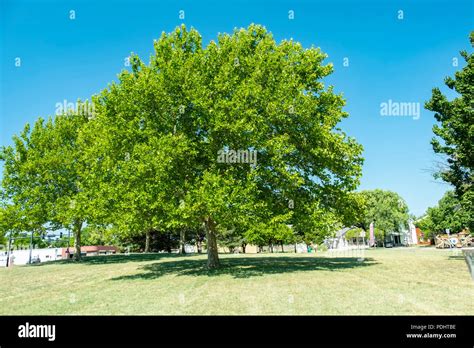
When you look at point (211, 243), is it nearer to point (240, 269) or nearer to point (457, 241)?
point (240, 269)

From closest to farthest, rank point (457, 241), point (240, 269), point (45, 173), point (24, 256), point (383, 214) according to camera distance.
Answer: point (240, 269), point (45, 173), point (24, 256), point (457, 241), point (383, 214)

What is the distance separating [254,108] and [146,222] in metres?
10.2

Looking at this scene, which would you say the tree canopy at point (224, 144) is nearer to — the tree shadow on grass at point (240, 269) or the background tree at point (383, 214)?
the tree shadow on grass at point (240, 269)

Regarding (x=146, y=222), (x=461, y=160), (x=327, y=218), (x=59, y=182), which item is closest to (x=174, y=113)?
(x=146, y=222)

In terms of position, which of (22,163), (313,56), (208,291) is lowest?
(208,291)

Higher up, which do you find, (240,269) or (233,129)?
(233,129)

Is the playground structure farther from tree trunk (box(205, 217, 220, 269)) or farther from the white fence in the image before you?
the white fence

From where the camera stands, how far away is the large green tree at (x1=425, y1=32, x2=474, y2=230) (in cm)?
2877

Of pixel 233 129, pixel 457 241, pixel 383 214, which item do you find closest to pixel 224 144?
pixel 233 129

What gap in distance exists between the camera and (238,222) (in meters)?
21.0

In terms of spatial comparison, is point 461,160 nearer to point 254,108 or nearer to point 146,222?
point 254,108

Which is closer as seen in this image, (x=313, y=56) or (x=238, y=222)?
(x=238, y=222)

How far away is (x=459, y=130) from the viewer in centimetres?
2931
